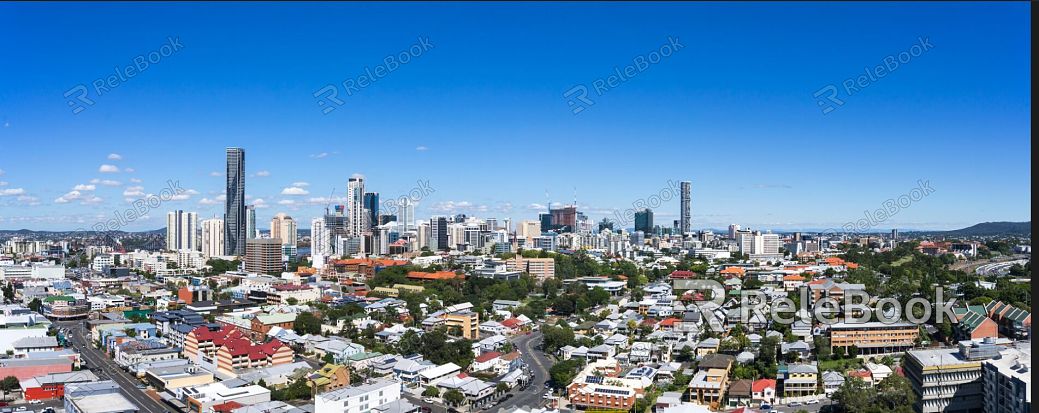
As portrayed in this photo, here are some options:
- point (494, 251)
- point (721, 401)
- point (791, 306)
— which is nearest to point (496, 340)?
point (721, 401)

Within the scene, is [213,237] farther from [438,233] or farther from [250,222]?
[438,233]

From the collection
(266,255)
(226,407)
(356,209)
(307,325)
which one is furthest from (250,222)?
(226,407)

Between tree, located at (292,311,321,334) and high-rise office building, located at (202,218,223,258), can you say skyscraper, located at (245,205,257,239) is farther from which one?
tree, located at (292,311,321,334)

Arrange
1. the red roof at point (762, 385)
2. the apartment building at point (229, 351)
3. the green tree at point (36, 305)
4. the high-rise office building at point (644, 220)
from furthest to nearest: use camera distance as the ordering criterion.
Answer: the high-rise office building at point (644, 220) < the green tree at point (36, 305) < the apartment building at point (229, 351) < the red roof at point (762, 385)

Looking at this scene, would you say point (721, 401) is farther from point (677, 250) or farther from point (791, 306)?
point (677, 250)

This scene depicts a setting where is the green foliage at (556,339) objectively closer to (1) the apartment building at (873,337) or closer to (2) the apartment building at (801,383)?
(2) the apartment building at (801,383)

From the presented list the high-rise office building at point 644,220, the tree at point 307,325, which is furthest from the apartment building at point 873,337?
the high-rise office building at point 644,220
